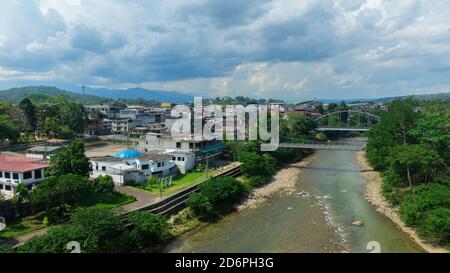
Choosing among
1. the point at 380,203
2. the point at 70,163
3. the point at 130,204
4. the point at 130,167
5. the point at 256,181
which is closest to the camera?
the point at 130,204

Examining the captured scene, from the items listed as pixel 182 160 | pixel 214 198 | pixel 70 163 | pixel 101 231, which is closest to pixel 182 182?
pixel 182 160

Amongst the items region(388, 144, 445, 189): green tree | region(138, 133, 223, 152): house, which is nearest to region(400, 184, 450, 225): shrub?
region(388, 144, 445, 189): green tree

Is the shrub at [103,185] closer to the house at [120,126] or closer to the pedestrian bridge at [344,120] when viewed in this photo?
the house at [120,126]

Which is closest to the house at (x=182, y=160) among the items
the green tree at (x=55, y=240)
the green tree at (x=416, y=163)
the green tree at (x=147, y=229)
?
the green tree at (x=147, y=229)

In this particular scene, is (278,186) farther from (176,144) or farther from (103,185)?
(103,185)
